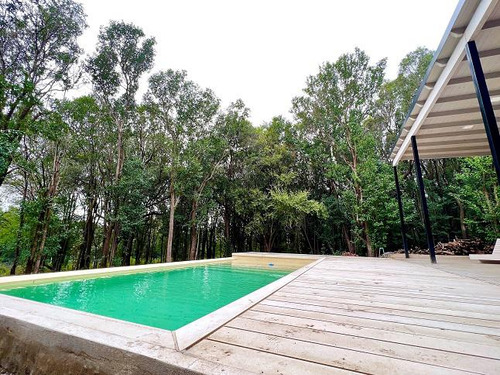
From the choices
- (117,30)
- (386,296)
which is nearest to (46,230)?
(117,30)

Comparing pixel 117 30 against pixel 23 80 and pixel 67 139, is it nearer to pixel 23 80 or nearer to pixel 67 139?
pixel 23 80

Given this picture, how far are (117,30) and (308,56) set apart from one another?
810 centimetres

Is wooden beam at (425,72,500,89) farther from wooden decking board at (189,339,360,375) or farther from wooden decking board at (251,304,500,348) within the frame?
wooden decking board at (189,339,360,375)

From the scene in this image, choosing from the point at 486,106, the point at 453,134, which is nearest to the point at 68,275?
the point at 486,106

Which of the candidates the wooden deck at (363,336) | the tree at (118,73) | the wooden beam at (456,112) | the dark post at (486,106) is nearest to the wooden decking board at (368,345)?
the wooden deck at (363,336)

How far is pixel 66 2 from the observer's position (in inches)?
251

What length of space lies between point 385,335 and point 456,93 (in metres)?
3.41

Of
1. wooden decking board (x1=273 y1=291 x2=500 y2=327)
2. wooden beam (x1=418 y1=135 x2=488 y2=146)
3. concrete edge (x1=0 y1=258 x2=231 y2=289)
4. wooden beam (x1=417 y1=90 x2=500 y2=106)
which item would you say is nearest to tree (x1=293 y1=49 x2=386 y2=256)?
wooden beam (x1=418 y1=135 x2=488 y2=146)

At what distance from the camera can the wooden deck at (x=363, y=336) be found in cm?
71

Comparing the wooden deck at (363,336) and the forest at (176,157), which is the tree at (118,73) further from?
the wooden deck at (363,336)

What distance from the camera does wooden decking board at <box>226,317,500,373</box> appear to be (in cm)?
72

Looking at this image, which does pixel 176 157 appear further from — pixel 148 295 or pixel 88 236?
pixel 148 295

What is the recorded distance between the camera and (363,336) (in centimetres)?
93

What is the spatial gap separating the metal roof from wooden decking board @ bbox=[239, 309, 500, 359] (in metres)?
2.51
